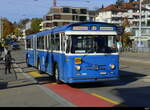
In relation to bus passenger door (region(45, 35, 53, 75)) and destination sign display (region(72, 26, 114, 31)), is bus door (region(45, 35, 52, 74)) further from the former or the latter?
destination sign display (region(72, 26, 114, 31))

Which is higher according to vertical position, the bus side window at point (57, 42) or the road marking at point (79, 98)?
the bus side window at point (57, 42)

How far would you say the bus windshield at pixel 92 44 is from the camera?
1445 cm

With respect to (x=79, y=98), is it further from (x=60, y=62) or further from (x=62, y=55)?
(x=60, y=62)

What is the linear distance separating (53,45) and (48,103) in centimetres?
668

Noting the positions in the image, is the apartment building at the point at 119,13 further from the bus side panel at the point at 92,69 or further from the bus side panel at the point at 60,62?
the bus side panel at the point at 92,69

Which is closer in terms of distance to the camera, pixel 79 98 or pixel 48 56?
pixel 79 98

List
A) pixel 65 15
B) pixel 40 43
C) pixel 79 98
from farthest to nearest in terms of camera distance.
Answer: pixel 65 15 < pixel 40 43 < pixel 79 98

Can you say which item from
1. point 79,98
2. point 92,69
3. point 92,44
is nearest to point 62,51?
point 92,44

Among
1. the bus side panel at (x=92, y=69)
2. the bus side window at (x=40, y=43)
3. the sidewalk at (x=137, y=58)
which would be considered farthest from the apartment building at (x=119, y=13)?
the bus side panel at (x=92, y=69)

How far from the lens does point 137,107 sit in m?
9.83

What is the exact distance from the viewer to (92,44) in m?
14.7

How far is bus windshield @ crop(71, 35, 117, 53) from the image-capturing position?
47.4ft

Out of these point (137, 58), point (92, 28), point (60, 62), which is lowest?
point (137, 58)

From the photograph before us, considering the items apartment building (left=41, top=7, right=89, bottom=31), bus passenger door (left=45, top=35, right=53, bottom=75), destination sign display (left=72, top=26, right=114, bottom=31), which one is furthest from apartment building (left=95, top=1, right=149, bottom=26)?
destination sign display (left=72, top=26, right=114, bottom=31)
